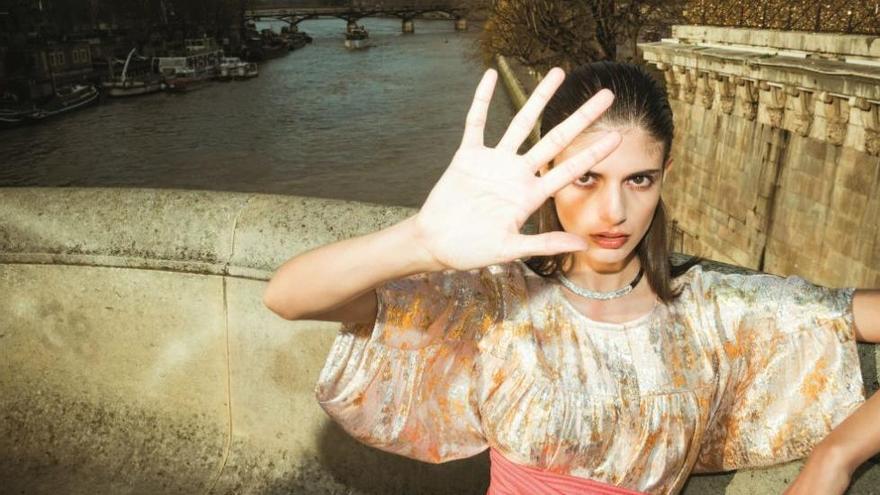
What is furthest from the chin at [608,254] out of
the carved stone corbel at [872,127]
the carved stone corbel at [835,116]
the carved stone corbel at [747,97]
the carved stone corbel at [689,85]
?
the carved stone corbel at [689,85]

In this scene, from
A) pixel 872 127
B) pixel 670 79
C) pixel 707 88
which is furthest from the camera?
pixel 670 79

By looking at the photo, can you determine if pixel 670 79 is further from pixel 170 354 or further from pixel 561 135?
pixel 561 135

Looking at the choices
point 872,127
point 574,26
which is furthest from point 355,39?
point 872,127

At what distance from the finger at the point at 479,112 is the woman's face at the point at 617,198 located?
309 mm

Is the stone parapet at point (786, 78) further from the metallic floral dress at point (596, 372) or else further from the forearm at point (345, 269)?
the forearm at point (345, 269)

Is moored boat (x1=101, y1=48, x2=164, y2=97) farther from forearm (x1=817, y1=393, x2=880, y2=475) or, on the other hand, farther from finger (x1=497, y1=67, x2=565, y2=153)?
forearm (x1=817, y1=393, x2=880, y2=475)

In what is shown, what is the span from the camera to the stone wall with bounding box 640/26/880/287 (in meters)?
9.73

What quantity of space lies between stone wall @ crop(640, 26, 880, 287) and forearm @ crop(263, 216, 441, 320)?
9.48m

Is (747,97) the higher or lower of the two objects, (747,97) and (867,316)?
the lower

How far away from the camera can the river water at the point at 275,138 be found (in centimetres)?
2544

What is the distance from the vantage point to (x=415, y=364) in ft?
5.23

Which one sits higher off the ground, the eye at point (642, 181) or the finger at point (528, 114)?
the finger at point (528, 114)

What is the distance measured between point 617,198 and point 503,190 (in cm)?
34

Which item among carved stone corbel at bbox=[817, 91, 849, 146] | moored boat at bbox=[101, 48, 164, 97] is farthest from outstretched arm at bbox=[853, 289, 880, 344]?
moored boat at bbox=[101, 48, 164, 97]
